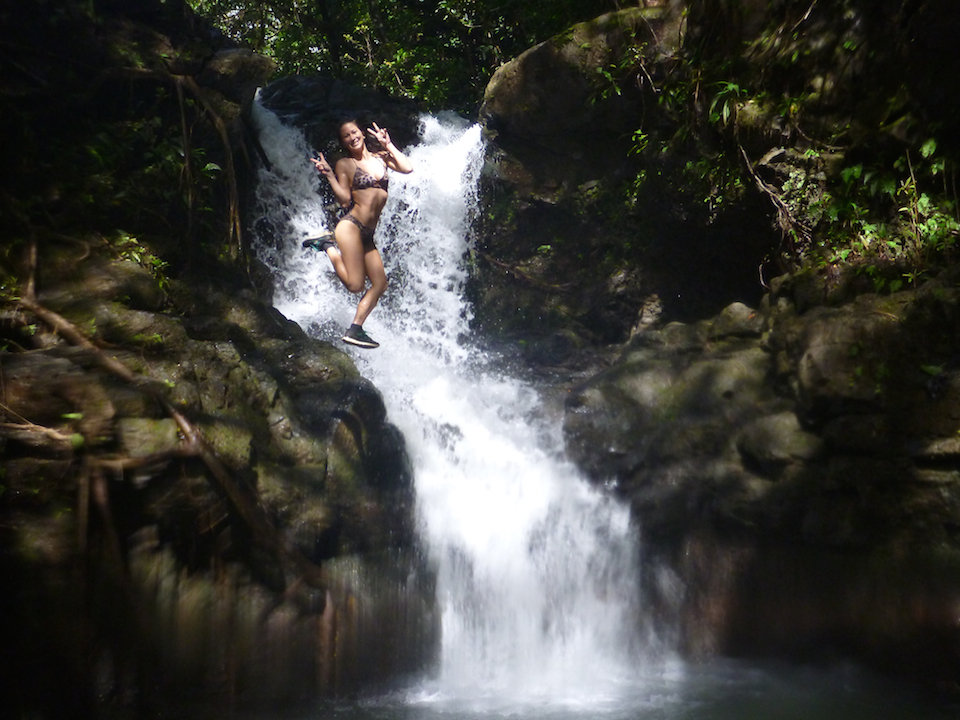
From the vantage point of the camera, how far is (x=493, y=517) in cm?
616

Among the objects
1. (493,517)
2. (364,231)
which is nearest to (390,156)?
(364,231)

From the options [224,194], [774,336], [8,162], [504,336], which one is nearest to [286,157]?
[224,194]

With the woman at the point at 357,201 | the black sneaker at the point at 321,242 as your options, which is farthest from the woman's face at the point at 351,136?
the black sneaker at the point at 321,242

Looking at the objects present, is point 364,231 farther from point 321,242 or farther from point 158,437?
point 158,437

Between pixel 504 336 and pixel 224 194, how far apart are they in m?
3.70

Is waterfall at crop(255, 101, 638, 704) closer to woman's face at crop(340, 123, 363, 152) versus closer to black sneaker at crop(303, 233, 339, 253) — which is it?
black sneaker at crop(303, 233, 339, 253)

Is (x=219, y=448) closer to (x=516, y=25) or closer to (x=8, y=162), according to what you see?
(x=8, y=162)

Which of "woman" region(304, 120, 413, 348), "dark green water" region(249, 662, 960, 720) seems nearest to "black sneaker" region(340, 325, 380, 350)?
"woman" region(304, 120, 413, 348)

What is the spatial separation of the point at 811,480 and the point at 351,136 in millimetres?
4327

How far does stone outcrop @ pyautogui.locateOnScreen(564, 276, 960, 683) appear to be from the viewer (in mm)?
4664

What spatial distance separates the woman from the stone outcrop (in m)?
2.47

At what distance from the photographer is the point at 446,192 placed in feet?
33.2

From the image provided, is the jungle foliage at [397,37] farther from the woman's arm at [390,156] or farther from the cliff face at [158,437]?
the cliff face at [158,437]

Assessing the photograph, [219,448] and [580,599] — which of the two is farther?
[580,599]
